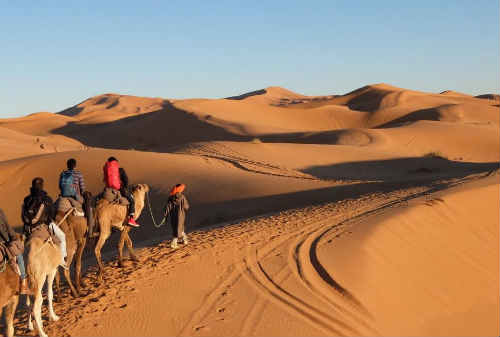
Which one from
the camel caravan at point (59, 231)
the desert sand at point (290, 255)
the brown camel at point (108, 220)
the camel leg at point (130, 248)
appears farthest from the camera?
the camel leg at point (130, 248)

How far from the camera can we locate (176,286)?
9.98 metres

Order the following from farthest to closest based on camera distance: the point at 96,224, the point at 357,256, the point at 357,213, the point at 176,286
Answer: the point at 357,213 < the point at 357,256 < the point at 96,224 < the point at 176,286

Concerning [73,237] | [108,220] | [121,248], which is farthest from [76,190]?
[121,248]

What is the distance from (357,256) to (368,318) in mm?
2838

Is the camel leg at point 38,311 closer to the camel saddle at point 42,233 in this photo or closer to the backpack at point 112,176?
the camel saddle at point 42,233

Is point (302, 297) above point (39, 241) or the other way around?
the other way around

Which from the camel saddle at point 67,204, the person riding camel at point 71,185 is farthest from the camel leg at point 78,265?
the person riding camel at point 71,185

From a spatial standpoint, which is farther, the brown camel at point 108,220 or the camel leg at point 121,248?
the camel leg at point 121,248

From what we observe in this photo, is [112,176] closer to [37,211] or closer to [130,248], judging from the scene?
[130,248]

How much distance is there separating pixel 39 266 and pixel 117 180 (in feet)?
12.0

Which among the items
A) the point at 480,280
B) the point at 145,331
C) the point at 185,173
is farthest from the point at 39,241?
the point at 185,173

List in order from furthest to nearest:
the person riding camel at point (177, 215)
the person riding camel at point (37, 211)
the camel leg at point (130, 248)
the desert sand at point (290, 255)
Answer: the person riding camel at point (177, 215) → the camel leg at point (130, 248) → the desert sand at point (290, 255) → the person riding camel at point (37, 211)

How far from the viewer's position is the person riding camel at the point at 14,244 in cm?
731

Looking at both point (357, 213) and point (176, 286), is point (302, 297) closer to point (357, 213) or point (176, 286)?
point (176, 286)
